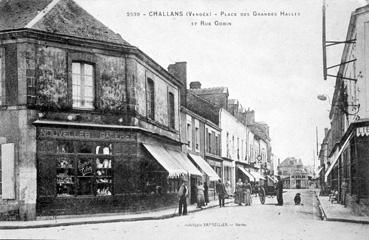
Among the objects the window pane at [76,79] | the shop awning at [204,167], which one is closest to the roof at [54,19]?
the window pane at [76,79]

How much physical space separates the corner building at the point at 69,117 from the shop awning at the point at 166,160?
85 mm

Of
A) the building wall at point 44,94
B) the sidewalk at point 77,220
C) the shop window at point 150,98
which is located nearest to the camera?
the sidewalk at point 77,220

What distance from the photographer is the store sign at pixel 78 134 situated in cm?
1612

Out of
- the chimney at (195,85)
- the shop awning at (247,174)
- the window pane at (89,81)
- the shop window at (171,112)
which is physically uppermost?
the chimney at (195,85)

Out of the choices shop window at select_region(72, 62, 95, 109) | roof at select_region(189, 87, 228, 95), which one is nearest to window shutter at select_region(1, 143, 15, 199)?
shop window at select_region(72, 62, 95, 109)

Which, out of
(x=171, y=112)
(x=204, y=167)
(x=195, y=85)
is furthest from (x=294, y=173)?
(x=171, y=112)

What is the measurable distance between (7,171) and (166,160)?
6.38 meters

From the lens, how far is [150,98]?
2053cm

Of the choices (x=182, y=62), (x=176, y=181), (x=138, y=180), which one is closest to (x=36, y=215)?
(x=138, y=180)

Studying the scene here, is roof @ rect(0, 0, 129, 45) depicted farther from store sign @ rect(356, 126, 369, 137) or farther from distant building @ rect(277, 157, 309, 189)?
distant building @ rect(277, 157, 309, 189)

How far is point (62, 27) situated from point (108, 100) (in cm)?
303

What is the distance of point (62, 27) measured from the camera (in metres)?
17.0

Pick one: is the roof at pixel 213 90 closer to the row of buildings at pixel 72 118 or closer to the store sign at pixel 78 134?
the row of buildings at pixel 72 118

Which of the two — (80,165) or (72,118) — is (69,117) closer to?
(72,118)
